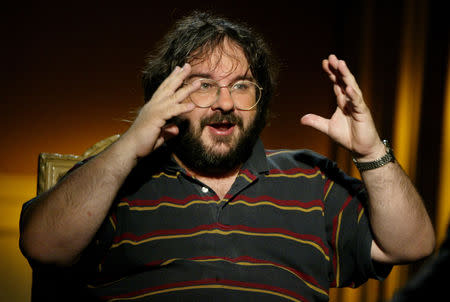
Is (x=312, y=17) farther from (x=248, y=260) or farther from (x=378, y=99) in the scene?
(x=248, y=260)

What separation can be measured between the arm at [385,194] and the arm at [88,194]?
16.3 inches

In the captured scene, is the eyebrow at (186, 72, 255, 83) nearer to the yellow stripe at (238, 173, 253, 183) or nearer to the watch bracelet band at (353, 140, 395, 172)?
the yellow stripe at (238, 173, 253, 183)

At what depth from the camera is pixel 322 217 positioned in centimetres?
134

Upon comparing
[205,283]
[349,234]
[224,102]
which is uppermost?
[224,102]

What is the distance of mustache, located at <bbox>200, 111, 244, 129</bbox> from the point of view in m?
1.38

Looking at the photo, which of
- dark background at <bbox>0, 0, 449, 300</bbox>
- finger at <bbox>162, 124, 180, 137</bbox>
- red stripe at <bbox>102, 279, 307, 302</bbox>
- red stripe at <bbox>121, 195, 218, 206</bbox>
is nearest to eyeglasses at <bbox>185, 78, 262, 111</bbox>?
finger at <bbox>162, 124, 180, 137</bbox>

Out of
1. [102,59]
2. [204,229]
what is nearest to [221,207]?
[204,229]

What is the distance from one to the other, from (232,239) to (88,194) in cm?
42

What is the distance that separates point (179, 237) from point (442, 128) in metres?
Result: 1.08

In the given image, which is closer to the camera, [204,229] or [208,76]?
[204,229]

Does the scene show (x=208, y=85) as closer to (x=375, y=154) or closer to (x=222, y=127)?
(x=222, y=127)

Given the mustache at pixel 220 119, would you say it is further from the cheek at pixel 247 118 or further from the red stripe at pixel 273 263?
the red stripe at pixel 273 263

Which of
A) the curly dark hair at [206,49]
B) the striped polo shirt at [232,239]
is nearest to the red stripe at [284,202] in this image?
the striped polo shirt at [232,239]

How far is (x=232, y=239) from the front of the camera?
1278 mm
